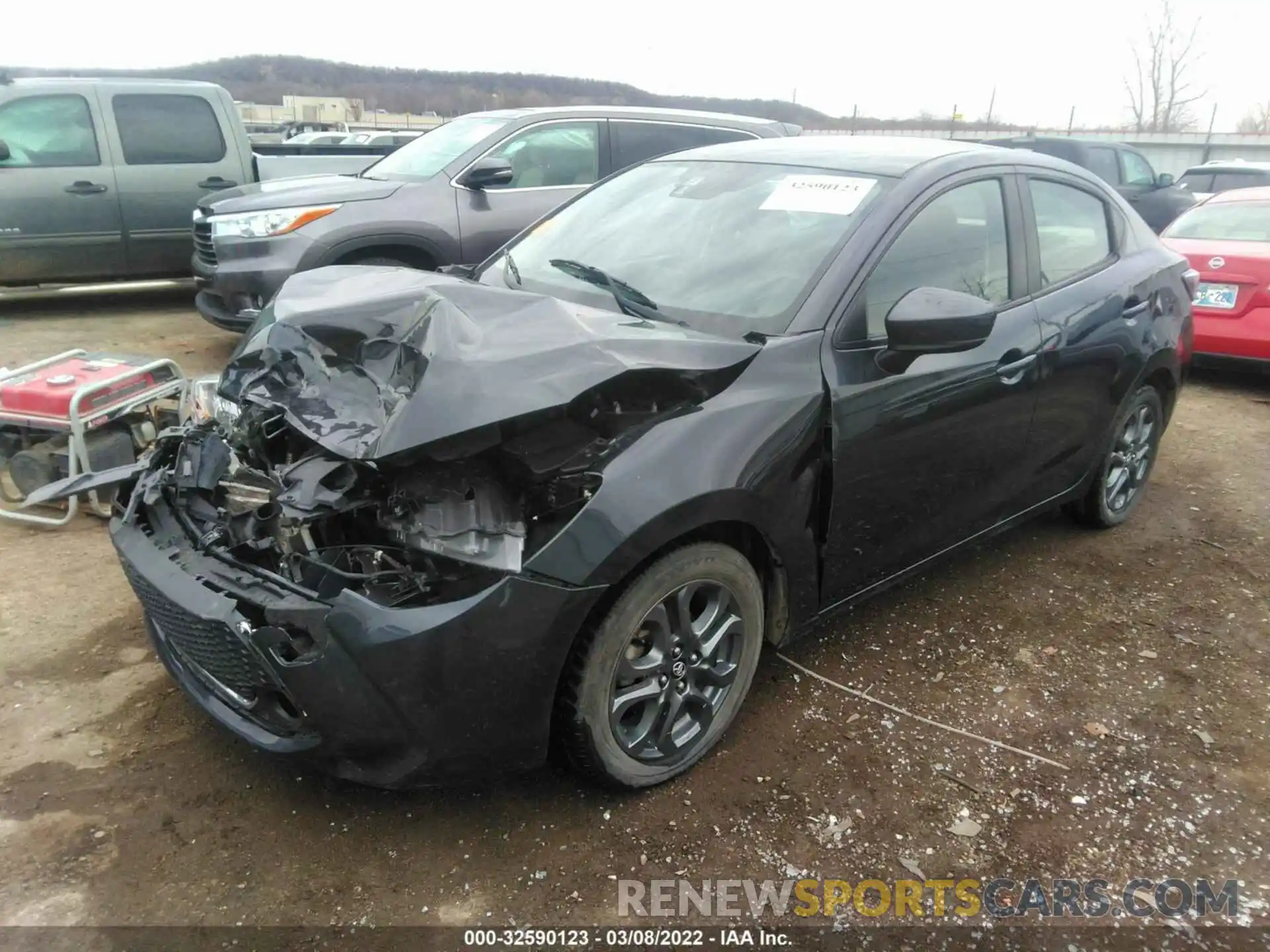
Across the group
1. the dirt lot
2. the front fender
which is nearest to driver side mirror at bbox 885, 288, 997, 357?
the front fender

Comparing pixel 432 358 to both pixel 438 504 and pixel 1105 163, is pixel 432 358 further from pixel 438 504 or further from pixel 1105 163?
pixel 1105 163

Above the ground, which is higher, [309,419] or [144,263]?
[309,419]

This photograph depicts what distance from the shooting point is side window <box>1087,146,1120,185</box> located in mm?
13312

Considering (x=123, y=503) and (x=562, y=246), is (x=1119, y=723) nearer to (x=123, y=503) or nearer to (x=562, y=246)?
(x=562, y=246)

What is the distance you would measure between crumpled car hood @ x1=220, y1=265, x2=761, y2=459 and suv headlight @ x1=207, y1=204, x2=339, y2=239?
366 cm

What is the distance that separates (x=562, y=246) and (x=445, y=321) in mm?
1195

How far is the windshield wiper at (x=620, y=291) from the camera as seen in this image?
9.48 feet

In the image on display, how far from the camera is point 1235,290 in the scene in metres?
6.77

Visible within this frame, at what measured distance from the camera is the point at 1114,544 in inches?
172

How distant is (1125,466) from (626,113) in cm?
462

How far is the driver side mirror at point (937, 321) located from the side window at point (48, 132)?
321 inches

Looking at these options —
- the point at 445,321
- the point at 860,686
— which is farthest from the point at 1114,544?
the point at 445,321

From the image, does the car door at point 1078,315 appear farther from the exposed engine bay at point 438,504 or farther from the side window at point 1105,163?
the side window at point 1105,163

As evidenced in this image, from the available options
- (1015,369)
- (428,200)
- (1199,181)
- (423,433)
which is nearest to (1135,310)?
(1015,369)
